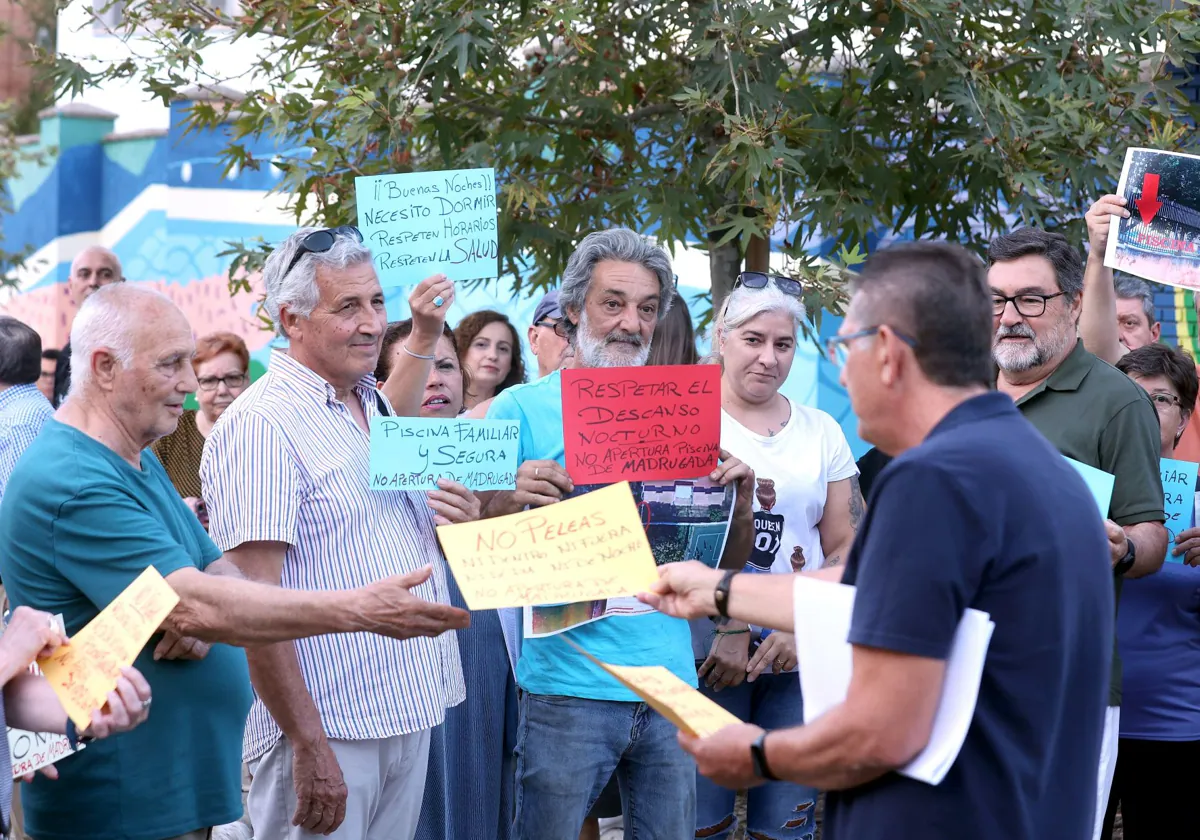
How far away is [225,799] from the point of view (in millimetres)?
3104

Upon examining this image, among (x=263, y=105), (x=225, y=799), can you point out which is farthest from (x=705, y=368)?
(x=263, y=105)

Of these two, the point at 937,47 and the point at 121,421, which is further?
the point at 937,47

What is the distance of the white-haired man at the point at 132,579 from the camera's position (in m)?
2.89

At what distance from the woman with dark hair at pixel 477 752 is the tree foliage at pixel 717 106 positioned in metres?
1.25

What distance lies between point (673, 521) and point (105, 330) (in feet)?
4.92

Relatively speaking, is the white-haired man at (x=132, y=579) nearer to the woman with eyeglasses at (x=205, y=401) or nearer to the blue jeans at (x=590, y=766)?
the blue jeans at (x=590, y=766)

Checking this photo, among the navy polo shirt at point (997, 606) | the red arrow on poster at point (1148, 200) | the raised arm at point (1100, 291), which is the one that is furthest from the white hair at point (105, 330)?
the red arrow on poster at point (1148, 200)

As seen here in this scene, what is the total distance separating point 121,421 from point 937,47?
148 inches

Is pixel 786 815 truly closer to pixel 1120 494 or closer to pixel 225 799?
pixel 1120 494

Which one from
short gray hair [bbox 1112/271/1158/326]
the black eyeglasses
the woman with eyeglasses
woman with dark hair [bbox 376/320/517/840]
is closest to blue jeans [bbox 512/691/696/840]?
woman with dark hair [bbox 376/320/517/840]

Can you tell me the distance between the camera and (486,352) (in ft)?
19.9

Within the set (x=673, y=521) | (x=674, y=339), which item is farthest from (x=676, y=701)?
(x=674, y=339)

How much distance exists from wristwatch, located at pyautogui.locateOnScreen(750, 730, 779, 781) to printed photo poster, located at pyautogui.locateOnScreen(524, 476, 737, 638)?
1.37 meters

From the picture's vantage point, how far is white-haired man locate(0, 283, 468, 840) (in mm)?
2891
